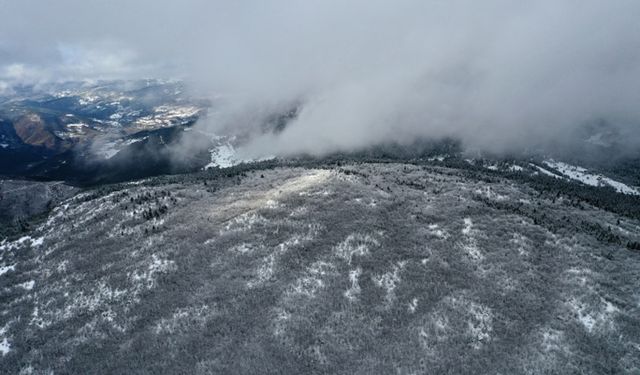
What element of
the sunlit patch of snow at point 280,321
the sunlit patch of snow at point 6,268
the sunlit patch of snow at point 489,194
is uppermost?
the sunlit patch of snow at point 280,321

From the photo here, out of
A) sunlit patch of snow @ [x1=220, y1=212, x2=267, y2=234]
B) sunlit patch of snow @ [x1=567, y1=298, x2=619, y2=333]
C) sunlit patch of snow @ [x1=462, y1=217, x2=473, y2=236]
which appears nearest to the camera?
sunlit patch of snow @ [x1=567, y1=298, x2=619, y2=333]

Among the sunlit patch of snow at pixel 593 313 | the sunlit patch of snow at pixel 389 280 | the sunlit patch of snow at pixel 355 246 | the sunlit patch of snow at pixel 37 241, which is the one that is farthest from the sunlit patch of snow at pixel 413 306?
the sunlit patch of snow at pixel 37 241

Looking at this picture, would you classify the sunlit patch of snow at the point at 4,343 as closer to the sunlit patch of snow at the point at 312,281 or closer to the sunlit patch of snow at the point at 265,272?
the sunlit patch of snow at the point at 265,272

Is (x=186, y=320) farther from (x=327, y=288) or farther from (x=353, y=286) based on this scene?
(x=353, y=286)

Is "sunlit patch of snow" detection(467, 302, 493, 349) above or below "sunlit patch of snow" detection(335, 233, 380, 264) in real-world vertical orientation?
above

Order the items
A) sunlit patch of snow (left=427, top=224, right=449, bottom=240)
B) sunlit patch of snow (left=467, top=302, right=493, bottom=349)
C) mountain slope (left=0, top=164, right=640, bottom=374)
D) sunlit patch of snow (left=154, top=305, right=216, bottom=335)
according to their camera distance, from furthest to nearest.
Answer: sunlit patch of snow (left=427, top=224, right=449, bottom=240), sunlit patch of snow (left=154, top=305, right=216, bottom=335), sunlit patch of snow (left=467, top=302, right=493, bottom=349), mountain slope (left=0, top=164, right=640, bottom=374)

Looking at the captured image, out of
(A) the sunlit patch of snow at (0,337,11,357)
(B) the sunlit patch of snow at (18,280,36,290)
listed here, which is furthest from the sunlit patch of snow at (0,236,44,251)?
(A) the sunlit patch of snow at (0,337,11,357)

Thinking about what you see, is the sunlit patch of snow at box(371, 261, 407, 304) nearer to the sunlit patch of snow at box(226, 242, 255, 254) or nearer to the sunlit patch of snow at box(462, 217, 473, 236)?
the sunlit patch of snow at box(462, 217, 473, 236)
